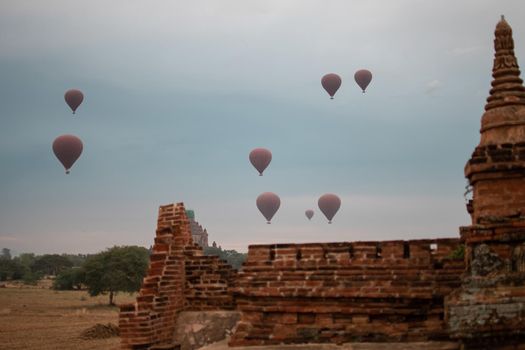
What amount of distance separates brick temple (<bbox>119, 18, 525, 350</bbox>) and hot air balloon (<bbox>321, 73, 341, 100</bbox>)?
3021cm

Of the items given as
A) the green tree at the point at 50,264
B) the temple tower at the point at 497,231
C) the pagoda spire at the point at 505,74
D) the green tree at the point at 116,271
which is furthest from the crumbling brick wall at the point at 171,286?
the green tree at the point at 50,264

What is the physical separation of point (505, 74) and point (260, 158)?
29.5 meters

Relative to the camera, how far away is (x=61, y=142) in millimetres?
30797

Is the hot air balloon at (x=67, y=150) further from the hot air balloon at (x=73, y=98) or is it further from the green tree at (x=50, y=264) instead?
the green tree at (x=50, y=264)

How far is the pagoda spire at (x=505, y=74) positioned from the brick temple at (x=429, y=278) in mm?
13

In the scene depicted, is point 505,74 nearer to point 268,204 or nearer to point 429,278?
point 429,278

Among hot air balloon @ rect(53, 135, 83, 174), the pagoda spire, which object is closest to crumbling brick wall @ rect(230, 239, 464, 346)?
the pagoda spire

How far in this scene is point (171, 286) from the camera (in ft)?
34.6

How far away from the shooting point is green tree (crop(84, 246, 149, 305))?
50.7 metres

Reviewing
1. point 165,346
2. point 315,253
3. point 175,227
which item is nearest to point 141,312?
point 165,346

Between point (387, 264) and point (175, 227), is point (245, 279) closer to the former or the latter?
point (387, 264)

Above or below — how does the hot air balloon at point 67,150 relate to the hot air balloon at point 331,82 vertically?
below

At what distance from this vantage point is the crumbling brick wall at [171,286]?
32.3 feet

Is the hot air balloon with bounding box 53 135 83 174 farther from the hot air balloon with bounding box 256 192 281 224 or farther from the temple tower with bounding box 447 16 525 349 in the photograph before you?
the temple tower with bounding box 447 16 525 349
